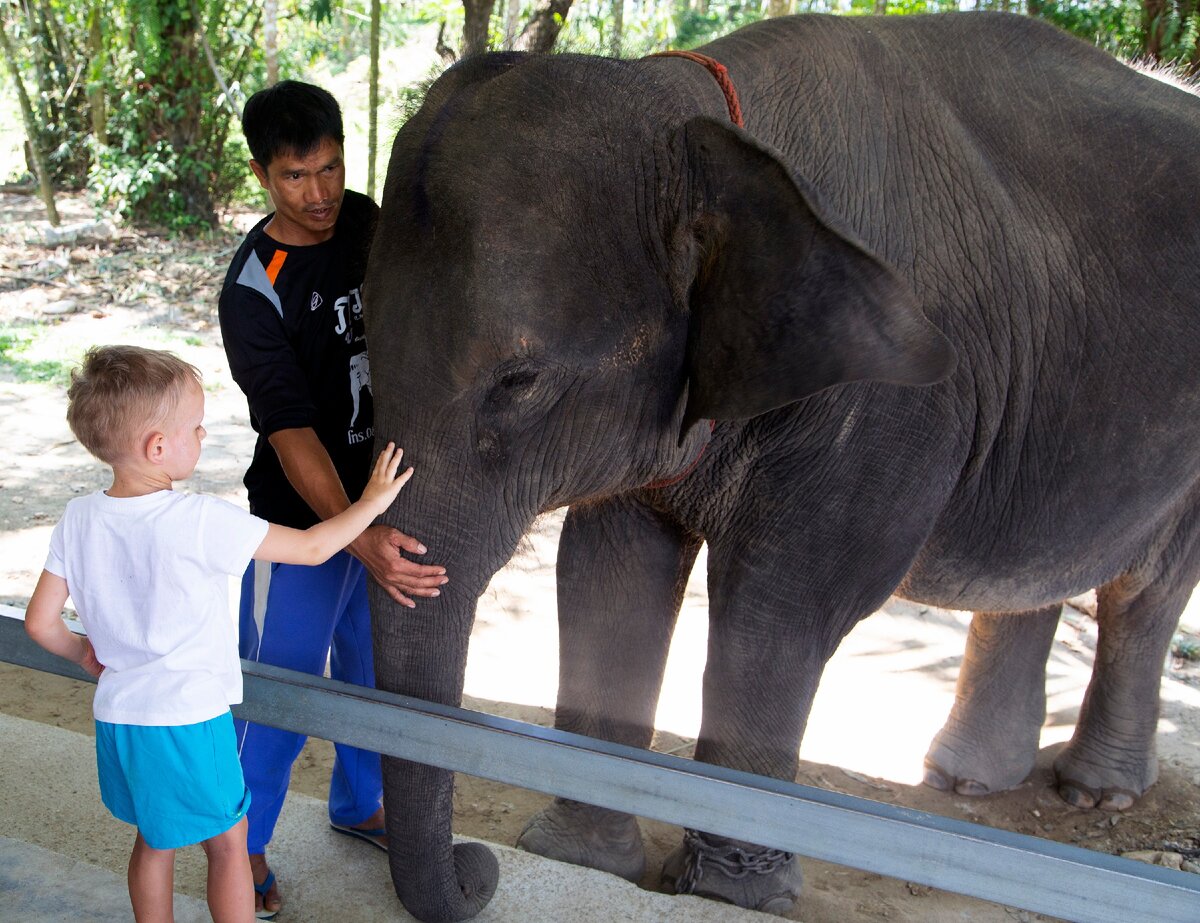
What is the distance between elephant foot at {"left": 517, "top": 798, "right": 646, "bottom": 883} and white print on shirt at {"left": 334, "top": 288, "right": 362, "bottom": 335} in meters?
1.55

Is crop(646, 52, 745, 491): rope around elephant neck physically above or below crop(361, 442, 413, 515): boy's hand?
above

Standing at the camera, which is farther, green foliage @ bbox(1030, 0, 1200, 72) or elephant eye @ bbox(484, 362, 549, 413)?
green foliage @ bbox(1030, 0, 1200, 72)

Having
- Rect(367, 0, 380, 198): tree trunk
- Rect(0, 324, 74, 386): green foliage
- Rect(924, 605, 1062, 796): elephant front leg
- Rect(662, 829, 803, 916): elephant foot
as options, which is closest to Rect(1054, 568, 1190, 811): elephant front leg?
Rect(924, 605, 1062, 796): elephant front leg

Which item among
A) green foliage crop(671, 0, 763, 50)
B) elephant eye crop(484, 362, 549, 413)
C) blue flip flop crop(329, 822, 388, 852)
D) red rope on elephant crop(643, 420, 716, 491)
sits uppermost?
green foliage crop(671, 0, 763, 50)

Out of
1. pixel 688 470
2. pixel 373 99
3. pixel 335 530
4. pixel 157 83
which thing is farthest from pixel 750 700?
pixel 157 83

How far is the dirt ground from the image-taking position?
3.84 m

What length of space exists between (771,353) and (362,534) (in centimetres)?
88

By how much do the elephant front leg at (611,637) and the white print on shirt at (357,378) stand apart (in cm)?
80

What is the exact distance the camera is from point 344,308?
274 centimetres

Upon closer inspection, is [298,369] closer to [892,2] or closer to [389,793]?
[389,793]

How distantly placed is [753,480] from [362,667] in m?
1.14

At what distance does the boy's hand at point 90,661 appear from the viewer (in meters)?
2.24

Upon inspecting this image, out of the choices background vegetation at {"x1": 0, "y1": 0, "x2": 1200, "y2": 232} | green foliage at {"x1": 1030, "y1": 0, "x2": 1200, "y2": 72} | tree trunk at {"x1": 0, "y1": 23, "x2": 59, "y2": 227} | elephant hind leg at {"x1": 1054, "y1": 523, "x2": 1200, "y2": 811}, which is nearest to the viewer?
elephant hind leg at {"x1": 1054, "y1": 523, "x2": 1200, "y2": 811}

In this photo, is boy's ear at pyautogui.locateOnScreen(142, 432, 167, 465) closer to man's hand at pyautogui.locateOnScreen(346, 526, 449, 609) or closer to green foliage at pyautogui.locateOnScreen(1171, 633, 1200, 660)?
man's hand at pyautogui.locateOnScreen(346, 526, 449, 609)
